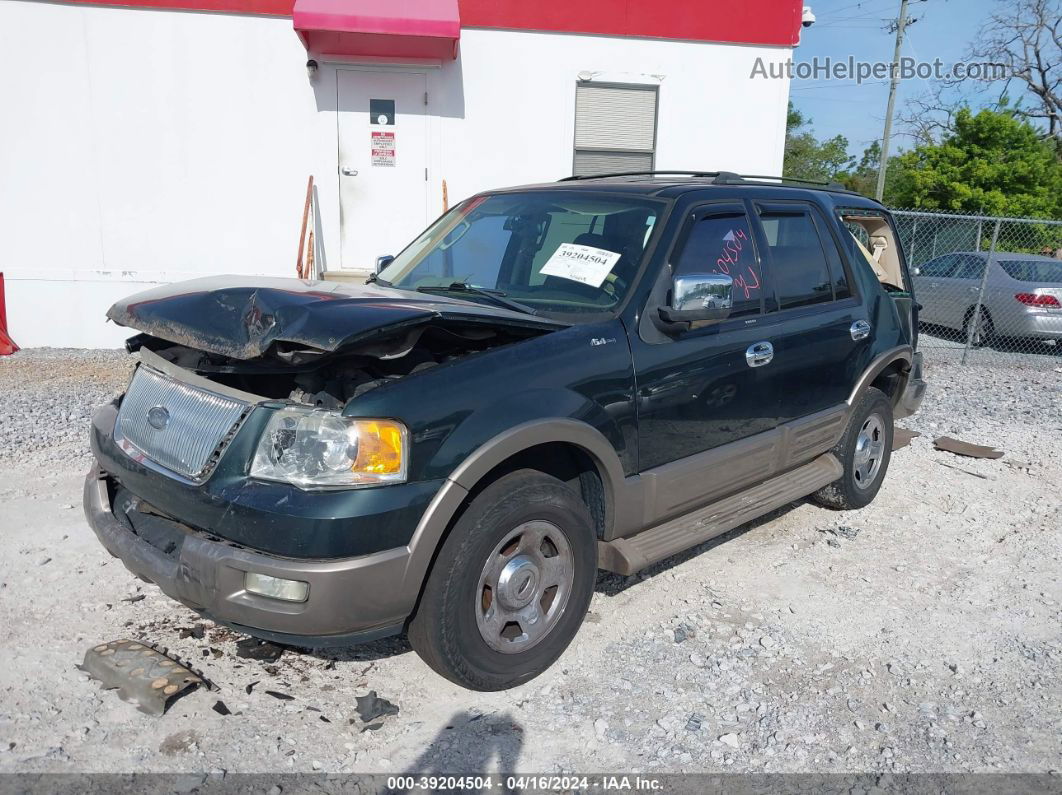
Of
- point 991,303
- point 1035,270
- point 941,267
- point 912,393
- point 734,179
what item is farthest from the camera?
point 941,267

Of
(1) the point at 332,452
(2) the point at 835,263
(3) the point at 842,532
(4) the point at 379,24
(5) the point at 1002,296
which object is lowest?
(3) the point at 842,532

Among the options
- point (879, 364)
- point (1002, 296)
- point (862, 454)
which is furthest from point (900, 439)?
point (1002, 296)

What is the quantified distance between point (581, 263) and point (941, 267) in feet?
39.6

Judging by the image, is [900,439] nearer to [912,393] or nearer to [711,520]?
[912,393]

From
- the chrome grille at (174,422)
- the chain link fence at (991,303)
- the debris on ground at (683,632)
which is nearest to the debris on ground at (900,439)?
the debris on ground at (683,632)

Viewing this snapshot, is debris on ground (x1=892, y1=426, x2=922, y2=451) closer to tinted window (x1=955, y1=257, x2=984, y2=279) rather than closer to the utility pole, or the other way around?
tinted window (x1=955, y1=257, x2=984, y2=279)

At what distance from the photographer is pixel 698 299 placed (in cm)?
366

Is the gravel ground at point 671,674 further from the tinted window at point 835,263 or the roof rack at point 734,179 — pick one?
the roof rack at point 734,179

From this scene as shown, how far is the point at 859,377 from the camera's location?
5.09m

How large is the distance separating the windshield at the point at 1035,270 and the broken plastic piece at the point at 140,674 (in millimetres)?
12630

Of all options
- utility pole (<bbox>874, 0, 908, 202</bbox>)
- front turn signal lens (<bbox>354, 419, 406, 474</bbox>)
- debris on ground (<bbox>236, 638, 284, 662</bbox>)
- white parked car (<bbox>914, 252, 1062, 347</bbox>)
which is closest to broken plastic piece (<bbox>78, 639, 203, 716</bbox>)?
debris on ground (<bbox>236, 638, 284, 662</bbox>)

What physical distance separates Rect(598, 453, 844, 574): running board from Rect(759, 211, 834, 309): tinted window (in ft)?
3.29

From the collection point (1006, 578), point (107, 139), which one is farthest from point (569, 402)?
point (107, 139)

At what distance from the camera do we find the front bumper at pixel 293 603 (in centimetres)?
272
